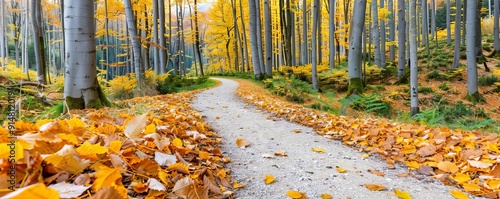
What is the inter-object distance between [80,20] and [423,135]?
504 cm

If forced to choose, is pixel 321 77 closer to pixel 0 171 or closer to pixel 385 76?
pixel 385 76

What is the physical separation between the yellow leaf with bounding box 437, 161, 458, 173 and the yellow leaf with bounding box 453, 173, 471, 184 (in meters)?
0.11

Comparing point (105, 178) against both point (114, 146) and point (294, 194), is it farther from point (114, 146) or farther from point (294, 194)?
point (294, 194)

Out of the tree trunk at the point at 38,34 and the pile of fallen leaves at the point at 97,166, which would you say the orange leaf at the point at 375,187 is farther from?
the tree trunk at the point at 38,34

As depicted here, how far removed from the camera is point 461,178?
238 cm

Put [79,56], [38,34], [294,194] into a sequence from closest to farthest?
[294,194]
[79,56]
[38,34]

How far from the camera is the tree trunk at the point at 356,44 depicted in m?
8.99

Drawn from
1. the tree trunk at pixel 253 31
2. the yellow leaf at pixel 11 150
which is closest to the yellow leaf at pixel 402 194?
the yellow leaf at pixel 11 150

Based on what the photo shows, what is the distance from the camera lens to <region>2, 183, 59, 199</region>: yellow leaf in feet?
2.15

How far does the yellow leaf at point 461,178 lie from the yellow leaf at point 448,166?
112 mm

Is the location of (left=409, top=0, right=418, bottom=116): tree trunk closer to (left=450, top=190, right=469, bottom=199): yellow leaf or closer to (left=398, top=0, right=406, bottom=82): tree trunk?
(left=450, top=190, right=469, bottom=199): yellow leaf

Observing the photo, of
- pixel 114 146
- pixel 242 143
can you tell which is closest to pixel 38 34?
pixel 242 143

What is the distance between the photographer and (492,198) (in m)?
2.08

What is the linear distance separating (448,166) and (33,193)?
2945 mm
